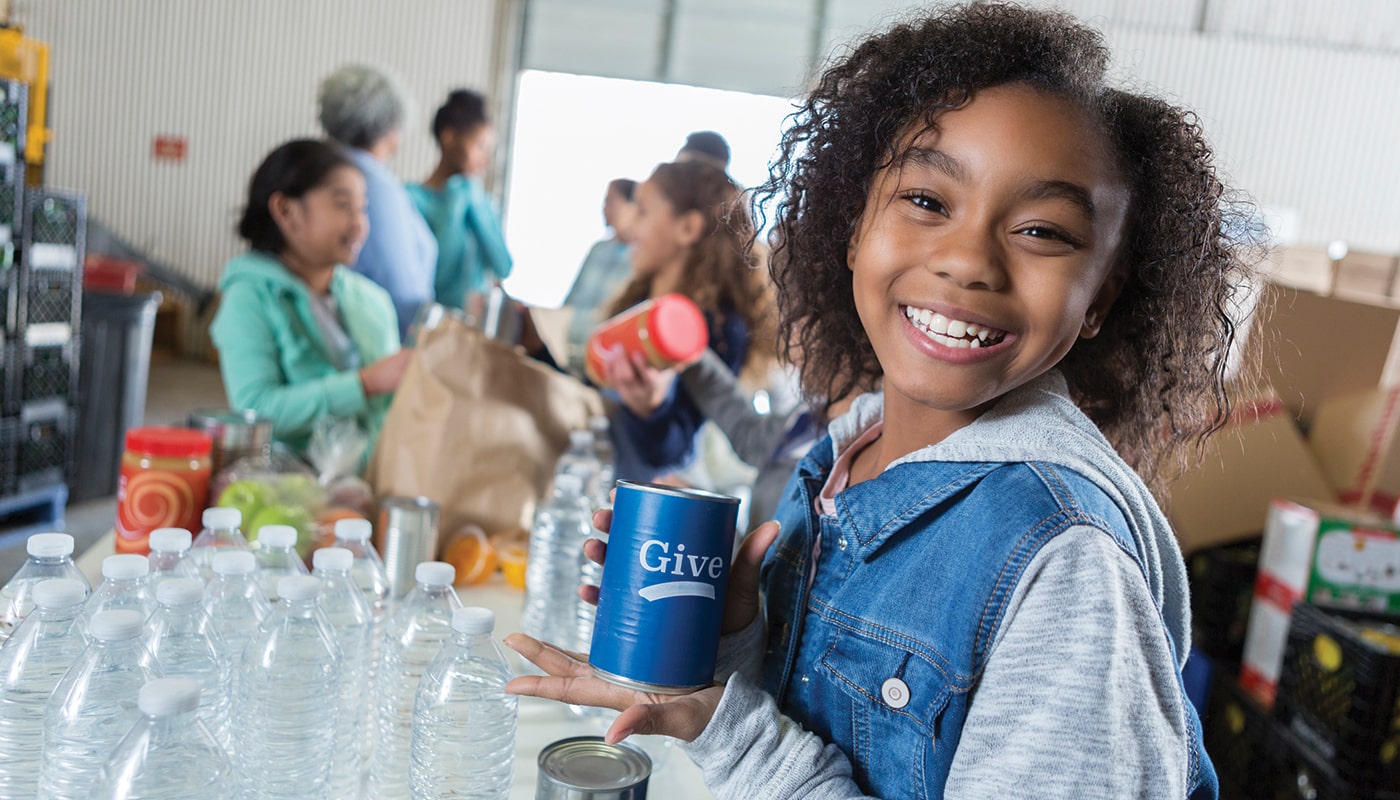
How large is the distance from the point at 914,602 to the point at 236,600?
0.76 m

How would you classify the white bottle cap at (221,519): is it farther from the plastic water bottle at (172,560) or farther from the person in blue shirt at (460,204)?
the person in blue shirt at (460,204)

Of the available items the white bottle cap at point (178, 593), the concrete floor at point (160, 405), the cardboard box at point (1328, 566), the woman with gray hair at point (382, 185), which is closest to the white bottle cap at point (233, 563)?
the white bottle cap at point (178, 593)

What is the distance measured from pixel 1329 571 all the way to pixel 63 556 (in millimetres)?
2696

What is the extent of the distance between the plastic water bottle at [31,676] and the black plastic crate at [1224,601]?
9.47 ft

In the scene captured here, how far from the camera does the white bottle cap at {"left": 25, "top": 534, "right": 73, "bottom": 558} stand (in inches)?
41.8

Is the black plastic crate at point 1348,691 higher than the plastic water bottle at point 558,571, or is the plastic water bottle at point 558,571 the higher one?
the plastic water bottle at point 558,571

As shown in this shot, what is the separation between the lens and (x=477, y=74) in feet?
30.9

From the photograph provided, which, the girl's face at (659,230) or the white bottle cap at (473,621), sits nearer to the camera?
the white bottle cap at (473,621)

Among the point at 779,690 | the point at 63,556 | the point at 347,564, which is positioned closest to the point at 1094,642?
the point at 779,690

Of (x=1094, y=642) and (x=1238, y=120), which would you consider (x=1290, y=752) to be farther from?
(x=1238, y=120)

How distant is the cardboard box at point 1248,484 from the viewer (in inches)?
118

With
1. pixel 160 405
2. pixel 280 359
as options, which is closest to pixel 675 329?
pixel 280 359

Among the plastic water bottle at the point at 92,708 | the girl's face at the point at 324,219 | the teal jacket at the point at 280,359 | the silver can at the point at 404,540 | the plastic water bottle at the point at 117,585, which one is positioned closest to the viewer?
the plastic water bottle at the point at 92,708

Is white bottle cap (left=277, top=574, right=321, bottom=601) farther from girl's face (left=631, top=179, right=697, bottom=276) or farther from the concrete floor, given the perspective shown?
the concrete floor
